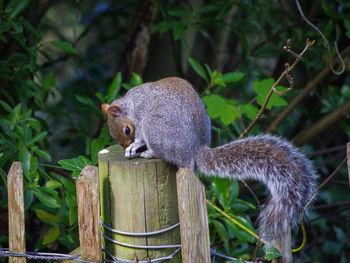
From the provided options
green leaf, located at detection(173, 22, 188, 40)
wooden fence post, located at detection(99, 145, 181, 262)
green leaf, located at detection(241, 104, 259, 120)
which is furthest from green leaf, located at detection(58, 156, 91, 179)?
green leaf, located at detection(173, 22, 188, 40)

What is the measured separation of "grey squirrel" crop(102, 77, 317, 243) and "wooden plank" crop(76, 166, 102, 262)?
29cm

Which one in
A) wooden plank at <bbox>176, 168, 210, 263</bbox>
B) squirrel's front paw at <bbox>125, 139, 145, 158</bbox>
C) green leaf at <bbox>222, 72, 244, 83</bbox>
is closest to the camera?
wooden plank at <bbox>176, 168, 210, 263</bbox>

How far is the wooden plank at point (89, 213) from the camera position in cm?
104

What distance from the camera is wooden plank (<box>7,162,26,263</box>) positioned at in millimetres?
1107

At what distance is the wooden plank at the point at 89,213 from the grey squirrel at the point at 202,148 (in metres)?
0.29

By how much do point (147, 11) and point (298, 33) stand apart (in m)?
0.87

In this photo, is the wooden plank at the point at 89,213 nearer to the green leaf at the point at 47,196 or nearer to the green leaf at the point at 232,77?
the green leaf at the point at 47,196

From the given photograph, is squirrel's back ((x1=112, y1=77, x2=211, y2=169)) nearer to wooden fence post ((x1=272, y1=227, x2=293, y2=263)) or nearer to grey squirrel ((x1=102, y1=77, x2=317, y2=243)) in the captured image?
grey squirrel ((x1=102, y1=77, x2=317, y2=243))

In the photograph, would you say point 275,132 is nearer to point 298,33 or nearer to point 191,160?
point 298,33

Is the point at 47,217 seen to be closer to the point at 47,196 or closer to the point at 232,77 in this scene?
the point at 47,196

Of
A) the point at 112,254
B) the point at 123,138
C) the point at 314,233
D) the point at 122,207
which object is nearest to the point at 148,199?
the point at 122,207

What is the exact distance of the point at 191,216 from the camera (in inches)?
39.9

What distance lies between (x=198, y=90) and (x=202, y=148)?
1105 mm

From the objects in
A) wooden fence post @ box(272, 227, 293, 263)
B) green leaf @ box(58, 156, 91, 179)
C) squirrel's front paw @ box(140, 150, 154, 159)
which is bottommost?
wooden fence post @ box(272, 227, 293, 263)
